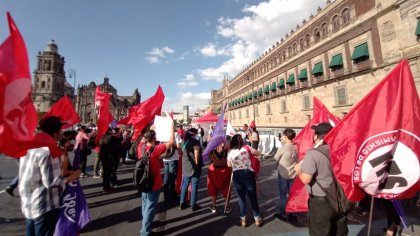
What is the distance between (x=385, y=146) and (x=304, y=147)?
231 centimetres

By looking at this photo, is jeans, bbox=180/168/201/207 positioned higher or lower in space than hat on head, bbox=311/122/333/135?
lower

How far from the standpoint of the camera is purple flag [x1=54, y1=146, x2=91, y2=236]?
279cm

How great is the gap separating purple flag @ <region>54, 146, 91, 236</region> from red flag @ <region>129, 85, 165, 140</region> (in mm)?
2317

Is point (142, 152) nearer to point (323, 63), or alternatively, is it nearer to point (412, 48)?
point (412, 48)

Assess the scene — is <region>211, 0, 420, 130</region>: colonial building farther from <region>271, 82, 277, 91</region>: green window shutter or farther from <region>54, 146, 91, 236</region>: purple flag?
<region>54, 146, 91, 236</region>: purple flag

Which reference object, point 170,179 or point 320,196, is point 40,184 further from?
point 170,179

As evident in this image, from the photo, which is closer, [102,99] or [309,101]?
[102,99]

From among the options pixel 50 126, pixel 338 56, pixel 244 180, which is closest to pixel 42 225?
pixel 50 126

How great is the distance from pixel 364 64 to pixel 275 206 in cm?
2124

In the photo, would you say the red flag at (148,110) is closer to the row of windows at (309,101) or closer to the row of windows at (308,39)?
the row of windows at (309,101)

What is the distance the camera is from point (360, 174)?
2.62 m

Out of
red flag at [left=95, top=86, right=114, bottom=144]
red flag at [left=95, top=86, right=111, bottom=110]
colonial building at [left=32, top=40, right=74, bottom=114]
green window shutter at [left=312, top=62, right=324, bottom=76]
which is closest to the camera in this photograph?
red flag at [left=95, top=86, right=114, bottom=144]

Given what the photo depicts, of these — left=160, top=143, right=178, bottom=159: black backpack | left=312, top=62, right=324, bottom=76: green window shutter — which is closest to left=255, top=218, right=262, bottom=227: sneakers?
left=160, top=143, right=178, bottom=159: black backpack

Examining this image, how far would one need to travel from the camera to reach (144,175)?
364cm
